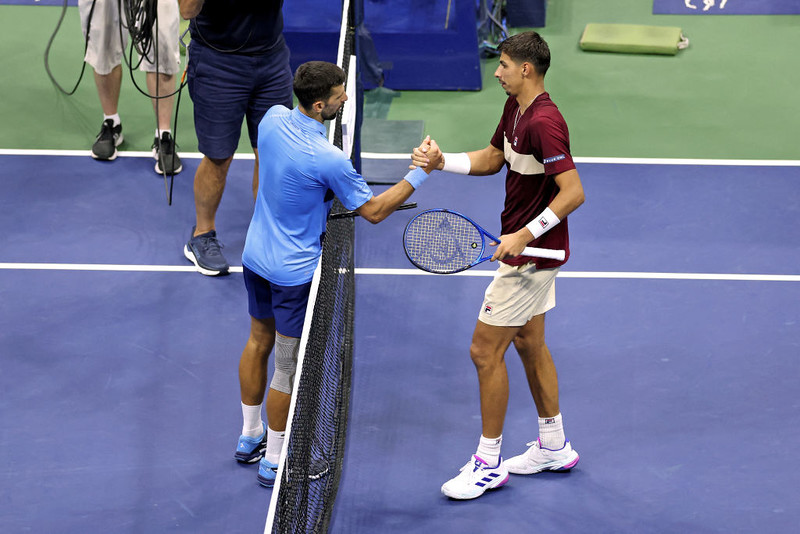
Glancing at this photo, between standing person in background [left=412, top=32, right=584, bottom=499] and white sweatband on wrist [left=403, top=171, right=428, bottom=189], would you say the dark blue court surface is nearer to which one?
standing person in background [left=412, top=32, right=584, bottom=499]

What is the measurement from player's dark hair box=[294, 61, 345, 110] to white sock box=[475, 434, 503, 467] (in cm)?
170

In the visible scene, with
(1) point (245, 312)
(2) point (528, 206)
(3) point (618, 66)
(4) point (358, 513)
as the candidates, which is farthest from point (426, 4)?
(4) point (358, 513)

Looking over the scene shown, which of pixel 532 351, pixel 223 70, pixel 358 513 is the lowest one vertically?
pixel 358 513

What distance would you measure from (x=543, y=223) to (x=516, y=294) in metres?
0.38

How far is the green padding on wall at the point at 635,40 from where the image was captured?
350 inches

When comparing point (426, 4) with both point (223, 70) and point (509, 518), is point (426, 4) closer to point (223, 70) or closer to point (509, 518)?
point (223, 70)

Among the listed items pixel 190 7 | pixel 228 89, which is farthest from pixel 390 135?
pixel 190 7

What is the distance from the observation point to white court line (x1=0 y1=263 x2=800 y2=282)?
19.6 feet

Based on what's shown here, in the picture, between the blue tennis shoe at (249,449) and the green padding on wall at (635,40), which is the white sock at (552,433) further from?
the green padding on wall at (635,40)

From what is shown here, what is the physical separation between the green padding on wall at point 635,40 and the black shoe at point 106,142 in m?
4.31

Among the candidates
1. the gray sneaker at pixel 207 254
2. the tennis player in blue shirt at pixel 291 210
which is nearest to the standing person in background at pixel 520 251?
the tennis player in blue shirt at pixel 291 210

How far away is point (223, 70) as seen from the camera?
18.8 ft

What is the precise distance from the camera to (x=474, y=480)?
175 inches

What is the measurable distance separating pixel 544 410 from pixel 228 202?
3190 mm
